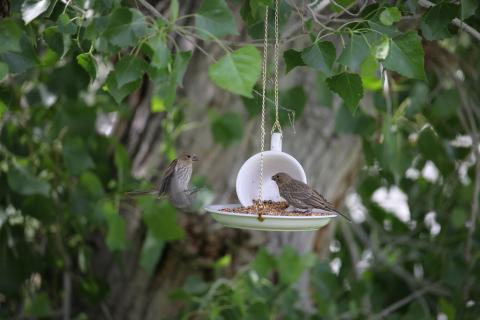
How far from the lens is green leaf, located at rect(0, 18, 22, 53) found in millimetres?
2041

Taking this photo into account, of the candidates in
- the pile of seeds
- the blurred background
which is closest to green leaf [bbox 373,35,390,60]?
the pile of seeds

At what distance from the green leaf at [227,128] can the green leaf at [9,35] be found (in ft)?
5.84

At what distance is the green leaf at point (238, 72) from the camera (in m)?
1.76

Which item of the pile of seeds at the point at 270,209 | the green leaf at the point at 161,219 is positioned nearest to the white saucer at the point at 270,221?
the pile of seeds at the point at 270,209

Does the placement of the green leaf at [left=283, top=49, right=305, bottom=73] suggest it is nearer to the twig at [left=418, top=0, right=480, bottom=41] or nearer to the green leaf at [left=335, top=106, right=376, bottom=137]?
the twig at [left=418, top=0, right=480, bottom=41]

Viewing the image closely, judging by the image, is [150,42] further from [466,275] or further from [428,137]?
[466,275]

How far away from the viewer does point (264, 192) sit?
2.75m

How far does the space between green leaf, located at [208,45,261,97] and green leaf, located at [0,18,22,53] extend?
0.62 metres

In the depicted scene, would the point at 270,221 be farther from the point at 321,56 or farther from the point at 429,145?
the point at 429,145

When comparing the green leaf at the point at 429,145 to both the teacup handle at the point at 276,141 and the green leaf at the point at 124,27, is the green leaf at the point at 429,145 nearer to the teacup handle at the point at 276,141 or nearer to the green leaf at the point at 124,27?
the teacup handle at the point at 276,141

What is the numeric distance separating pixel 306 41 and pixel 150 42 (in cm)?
220

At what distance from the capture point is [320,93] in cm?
378

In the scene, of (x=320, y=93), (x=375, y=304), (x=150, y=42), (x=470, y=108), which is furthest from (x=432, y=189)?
(x=150, y=42)

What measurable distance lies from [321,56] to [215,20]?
14.6 inches
